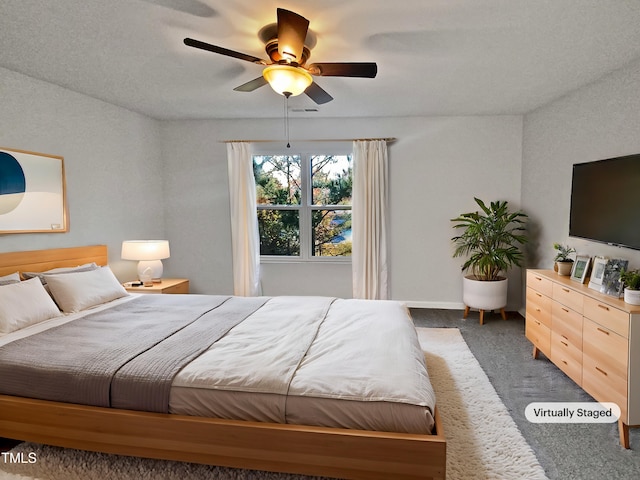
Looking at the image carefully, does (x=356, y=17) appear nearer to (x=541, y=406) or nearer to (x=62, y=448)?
(x=541, y=406)

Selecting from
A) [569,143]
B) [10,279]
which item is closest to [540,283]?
[569,143]

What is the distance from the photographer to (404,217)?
4848 mm

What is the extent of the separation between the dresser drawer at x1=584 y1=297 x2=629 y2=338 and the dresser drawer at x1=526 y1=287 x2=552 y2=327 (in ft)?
1.86

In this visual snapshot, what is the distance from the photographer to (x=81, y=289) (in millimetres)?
3092

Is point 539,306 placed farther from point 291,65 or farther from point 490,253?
point 291,65

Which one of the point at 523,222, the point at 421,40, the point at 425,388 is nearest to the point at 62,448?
the point at 425,388

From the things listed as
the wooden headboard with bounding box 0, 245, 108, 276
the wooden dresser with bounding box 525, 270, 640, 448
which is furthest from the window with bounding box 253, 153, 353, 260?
the wooden dresser with bounding box 525, 270, 640, 448

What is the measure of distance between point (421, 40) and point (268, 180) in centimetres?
300

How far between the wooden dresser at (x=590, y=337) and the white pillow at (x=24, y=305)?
3.84 metres

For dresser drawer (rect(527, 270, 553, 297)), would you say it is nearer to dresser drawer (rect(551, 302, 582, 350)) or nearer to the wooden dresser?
the wooden dresser

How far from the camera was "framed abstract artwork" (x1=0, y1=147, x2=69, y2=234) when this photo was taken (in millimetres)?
3018

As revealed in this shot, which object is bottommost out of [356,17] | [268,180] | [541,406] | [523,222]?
[541,406]

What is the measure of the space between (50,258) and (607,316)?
4329mm

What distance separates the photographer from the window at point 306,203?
197 inches
